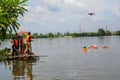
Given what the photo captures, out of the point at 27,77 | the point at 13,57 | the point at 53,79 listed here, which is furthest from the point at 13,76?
the point at 13,57

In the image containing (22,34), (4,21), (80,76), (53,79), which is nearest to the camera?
(4,21)

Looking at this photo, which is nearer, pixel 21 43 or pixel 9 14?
pixel 9 14

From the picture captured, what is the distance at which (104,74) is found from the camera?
1866 cm

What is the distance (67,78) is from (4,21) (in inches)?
428

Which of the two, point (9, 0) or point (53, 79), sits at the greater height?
point (9, 0)

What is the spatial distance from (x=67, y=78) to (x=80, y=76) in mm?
961

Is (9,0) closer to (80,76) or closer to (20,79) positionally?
(20,79)

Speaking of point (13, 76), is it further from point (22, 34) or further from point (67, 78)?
point (22, 34)

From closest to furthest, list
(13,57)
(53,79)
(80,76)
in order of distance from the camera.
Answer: (53,79) → (80,76) → (13,57)

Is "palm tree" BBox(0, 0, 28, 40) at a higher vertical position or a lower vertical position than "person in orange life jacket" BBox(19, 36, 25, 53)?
higher

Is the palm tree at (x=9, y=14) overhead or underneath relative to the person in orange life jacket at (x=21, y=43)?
overhead

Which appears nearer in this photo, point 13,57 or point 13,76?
point 13,76

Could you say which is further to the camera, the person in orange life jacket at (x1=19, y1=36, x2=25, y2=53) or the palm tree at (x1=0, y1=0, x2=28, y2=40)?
the person in orange life jacket at (x1=19, y1=36, x2=25, y2=53)

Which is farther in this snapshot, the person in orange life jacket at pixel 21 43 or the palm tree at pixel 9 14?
the person in orange life jacket at pixel 21 43
